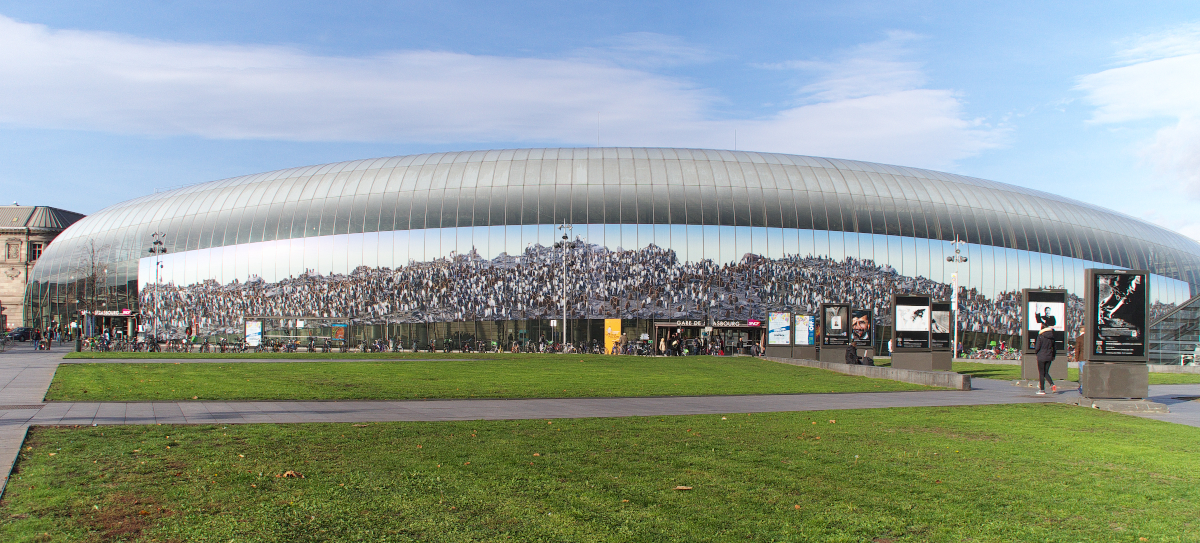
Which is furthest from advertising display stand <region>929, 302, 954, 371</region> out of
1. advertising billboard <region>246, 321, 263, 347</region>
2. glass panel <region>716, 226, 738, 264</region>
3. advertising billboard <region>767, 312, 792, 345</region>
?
advertising billboard <region>246, 321, 263, 347</region>

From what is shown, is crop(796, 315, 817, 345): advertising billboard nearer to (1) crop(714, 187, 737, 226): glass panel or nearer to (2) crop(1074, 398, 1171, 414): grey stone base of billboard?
(1) crop(714, 187, 737, 226): glass panel

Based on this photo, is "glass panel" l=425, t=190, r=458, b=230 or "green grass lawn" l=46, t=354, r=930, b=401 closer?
"green grass lawn" l=46, t=354, r=930, b=401

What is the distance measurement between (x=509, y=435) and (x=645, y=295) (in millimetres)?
53421

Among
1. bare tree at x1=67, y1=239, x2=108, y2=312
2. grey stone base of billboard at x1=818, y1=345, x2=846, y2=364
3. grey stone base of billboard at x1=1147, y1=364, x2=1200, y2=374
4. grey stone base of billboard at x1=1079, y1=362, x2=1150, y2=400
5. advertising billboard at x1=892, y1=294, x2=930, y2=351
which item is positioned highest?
bare tree at x1=67, y1=239, x2=108, y2=312

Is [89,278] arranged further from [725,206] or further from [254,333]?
[725,206]

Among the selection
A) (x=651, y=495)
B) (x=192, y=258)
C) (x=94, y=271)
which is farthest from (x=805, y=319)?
Answer: (x=94, y=271)

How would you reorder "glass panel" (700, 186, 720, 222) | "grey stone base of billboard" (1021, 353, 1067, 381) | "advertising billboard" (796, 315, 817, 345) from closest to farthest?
"grey stone base of billboard" (1021, 353, 1067, 381) → "advertising billboard" (796, 315, 817, 345) → "glass panel" (700, 186, 720, 222)

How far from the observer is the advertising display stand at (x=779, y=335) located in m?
44.8

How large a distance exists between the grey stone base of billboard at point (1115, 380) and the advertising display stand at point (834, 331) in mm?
20441

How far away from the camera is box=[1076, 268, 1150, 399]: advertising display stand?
57.0 feet

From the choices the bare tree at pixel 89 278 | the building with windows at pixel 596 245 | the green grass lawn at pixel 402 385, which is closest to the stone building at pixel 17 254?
the bare tree at pixel 89 278

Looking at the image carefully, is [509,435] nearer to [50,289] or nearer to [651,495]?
[651,495]

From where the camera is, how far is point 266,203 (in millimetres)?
70812

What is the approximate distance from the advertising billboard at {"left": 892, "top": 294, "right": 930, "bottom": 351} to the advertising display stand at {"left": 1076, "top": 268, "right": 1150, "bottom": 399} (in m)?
12.4
